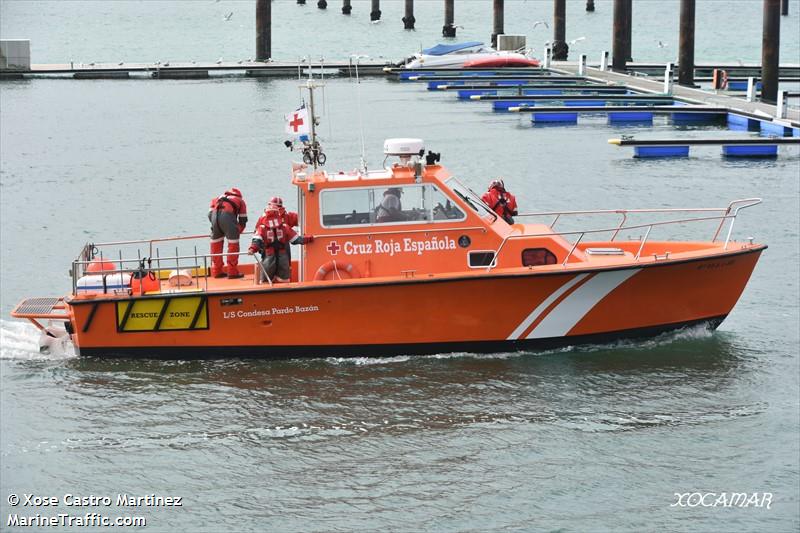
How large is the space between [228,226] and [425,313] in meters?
2.73

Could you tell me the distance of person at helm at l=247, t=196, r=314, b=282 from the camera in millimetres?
14258

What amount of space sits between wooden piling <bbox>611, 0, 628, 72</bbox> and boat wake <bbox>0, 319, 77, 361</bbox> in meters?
34.5

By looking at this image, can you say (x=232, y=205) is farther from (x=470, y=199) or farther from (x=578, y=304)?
(x=578, y=304)

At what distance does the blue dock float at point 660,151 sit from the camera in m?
30.0

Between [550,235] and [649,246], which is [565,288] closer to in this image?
[550,235]

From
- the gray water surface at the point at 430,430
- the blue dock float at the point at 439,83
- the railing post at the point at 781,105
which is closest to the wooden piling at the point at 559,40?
the blue dock float at the point at 439,83

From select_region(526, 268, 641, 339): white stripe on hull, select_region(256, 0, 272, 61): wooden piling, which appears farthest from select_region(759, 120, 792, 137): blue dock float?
select_region(256, 0, 272, 61): wooden piling

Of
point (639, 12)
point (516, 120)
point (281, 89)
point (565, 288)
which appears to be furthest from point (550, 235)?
point (639, 12)

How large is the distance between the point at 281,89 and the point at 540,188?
23859 millimetres

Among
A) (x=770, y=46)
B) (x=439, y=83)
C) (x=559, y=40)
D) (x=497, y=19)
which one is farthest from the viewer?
(x=497, y=19)

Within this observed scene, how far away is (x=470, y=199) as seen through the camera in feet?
47.6

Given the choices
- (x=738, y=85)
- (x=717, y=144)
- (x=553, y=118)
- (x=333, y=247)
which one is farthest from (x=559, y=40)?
(x=333, y=247)

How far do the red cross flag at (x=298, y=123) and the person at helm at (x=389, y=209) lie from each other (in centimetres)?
126

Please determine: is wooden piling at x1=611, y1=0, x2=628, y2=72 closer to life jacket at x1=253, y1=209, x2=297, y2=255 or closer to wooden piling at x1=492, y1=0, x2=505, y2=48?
wooden piling at x1=492, y1=0, x2=505, y2=48
